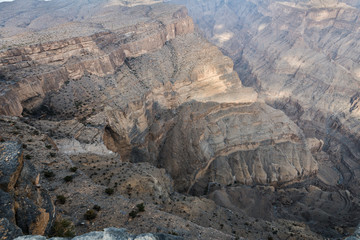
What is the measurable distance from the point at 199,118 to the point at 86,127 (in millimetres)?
23525

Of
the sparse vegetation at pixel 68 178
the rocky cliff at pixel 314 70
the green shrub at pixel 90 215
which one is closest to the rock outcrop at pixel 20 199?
the green shrub at pixel 90 215

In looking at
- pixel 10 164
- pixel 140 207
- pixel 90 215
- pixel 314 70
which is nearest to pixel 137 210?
pixel 140 207

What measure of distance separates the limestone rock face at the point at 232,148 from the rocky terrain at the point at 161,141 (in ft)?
0.69

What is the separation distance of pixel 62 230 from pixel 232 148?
37436 mm

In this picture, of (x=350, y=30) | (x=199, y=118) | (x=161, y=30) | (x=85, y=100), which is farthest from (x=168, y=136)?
(x=350, y=30)

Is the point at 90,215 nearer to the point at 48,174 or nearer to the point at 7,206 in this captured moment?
the point at 48,174

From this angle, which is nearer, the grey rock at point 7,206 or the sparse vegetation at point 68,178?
the grey rock at point 7,206

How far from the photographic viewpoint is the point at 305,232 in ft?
83.1

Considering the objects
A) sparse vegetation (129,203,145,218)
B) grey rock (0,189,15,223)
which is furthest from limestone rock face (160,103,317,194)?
grey rock (0,189,15,223)

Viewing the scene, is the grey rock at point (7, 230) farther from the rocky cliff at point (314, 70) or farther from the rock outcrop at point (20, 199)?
the rocky cliff at point (314, 70)

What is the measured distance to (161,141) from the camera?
4478 cm

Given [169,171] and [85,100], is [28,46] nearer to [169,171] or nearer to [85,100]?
[85,100]

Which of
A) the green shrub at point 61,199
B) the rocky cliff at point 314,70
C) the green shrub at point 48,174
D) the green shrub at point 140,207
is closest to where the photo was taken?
the green shrub at point 61,199

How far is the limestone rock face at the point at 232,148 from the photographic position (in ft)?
135
